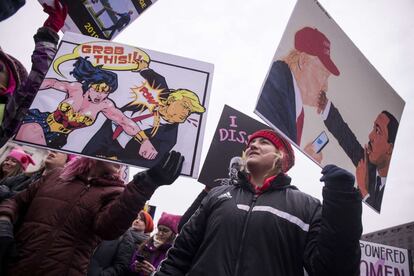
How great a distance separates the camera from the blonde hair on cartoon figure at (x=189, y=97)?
2.24 meters

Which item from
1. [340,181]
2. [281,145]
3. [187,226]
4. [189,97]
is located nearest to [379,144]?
[281,145]

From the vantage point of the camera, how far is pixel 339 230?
1.43 m

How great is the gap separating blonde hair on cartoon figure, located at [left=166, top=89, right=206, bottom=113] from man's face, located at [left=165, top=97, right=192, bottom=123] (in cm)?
3

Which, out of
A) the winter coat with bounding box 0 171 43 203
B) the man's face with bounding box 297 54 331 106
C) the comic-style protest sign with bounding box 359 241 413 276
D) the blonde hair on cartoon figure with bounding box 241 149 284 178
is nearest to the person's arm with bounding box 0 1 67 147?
the winter coat with bounding box 0 171 43 203

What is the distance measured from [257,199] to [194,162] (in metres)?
0.48

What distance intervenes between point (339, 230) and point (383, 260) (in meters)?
5.12

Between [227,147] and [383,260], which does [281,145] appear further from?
[383,260]

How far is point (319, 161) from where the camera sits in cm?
239

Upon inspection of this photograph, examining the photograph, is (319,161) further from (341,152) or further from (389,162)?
(389,162)

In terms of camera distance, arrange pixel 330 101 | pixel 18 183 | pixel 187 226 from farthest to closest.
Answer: pixel 330 101, pixel 18 183, pixel 187 226

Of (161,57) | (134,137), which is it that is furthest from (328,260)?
(161,57)

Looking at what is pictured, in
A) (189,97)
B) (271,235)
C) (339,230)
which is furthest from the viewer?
(189,97)

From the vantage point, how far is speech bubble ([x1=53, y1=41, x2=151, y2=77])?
230 centimetres

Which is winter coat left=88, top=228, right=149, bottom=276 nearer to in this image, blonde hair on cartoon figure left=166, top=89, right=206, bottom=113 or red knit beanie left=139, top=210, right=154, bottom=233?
red knit beanie left=139, top=210, right=154, bottom=233
